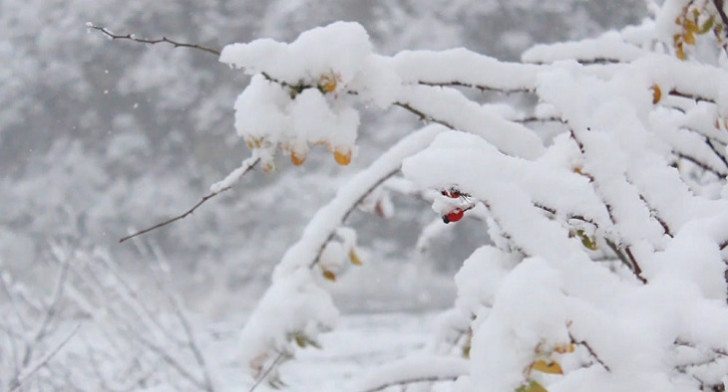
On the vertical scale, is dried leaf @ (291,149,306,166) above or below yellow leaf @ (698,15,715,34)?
below

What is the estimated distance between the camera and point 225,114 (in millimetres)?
8672

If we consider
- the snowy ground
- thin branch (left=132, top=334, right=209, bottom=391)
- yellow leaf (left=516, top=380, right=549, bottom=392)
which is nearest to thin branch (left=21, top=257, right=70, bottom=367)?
thin branch (left=132, top=334, right=209, bottom=391)

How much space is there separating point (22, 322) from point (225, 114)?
20.9 feet

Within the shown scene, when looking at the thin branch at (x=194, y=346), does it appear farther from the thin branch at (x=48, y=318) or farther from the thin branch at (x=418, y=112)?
the thin branch at (x=418, y=112)

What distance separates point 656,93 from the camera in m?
1.03

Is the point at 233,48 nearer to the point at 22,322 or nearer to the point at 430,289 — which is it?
the point at 22,322

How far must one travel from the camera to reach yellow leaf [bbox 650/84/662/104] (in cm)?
102

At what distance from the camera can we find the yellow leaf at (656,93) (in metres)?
1.02

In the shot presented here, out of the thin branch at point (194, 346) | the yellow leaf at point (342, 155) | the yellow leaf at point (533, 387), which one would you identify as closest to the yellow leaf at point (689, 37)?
the yellow leaf at point (342, 155)

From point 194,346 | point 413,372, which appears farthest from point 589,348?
point 194,346

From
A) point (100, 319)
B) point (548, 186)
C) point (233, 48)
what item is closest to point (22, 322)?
point (100, 319)

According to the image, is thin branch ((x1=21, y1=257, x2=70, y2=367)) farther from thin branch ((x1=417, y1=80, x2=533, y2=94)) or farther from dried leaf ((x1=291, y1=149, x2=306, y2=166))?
thin branch ((x1=417, y1=80, x2=533, y2=94))

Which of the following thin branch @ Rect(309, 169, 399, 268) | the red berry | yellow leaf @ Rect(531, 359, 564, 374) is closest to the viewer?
yellow leaf @ Rect(531, 359, 564, 374)

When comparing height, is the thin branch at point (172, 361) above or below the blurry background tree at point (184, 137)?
below
